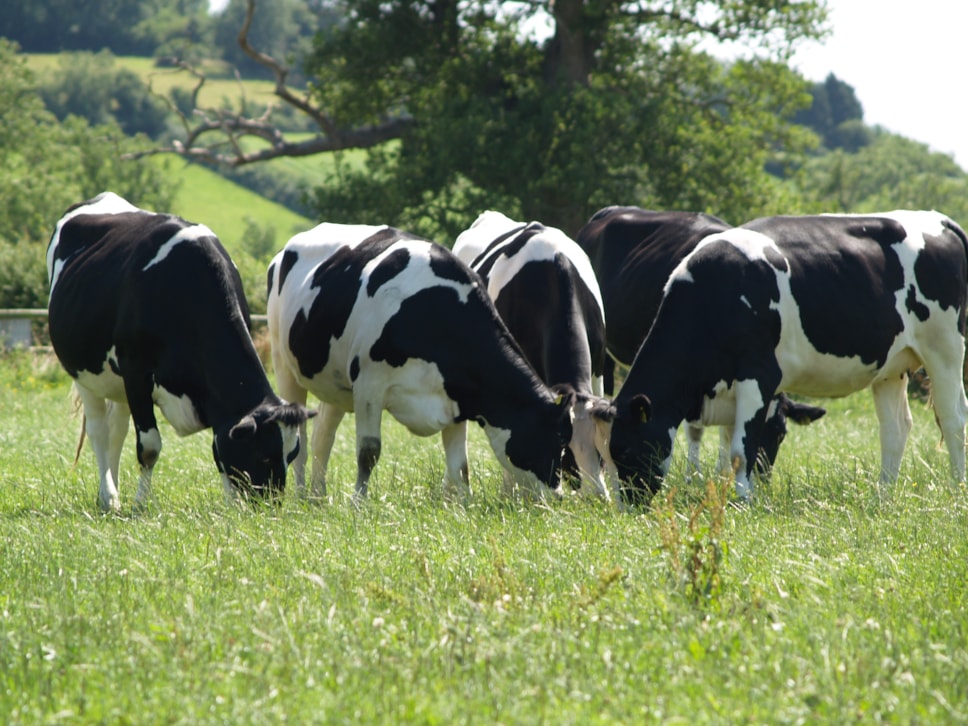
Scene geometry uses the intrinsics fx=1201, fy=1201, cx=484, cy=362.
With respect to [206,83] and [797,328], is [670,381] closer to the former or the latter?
[797,328]

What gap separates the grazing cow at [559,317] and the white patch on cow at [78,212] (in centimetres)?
310

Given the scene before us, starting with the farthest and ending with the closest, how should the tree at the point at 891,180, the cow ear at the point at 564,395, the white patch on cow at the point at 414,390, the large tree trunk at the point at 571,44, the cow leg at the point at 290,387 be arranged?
1. the tree at the point at 891,180
2. the large tree trunk at the point at 571,44
3. the cow leg at the point at 290,387
4. the white patch on cow at the point at 414,390
5. the cow ear at the point at 564,395

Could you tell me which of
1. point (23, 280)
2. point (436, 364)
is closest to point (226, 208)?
point (23, 280)

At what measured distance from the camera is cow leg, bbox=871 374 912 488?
31.9ft

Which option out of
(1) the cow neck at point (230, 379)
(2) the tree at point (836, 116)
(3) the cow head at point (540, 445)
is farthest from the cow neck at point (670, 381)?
(2) the tree at point (836, 116)

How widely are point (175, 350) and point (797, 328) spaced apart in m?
4.41

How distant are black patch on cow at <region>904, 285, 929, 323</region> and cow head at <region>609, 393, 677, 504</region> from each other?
2.29 metres

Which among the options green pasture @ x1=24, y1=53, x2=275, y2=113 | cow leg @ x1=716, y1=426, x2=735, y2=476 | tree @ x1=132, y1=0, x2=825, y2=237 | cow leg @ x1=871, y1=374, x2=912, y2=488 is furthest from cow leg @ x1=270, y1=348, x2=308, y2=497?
green pasture @ x1=24, y1=53, x2=275, y2=113

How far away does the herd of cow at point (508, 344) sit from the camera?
8344 mm

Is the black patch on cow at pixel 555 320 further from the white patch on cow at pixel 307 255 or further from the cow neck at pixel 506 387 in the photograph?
the white patch on cow at pixel 307 255

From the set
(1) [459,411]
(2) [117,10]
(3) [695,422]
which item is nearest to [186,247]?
(1) [459,411]

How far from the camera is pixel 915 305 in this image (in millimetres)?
9156

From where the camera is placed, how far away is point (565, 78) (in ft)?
91.7

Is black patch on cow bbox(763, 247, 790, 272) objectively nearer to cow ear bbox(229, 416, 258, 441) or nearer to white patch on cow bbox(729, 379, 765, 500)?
white patch on cow bbox(729, 379, 765, 500)
